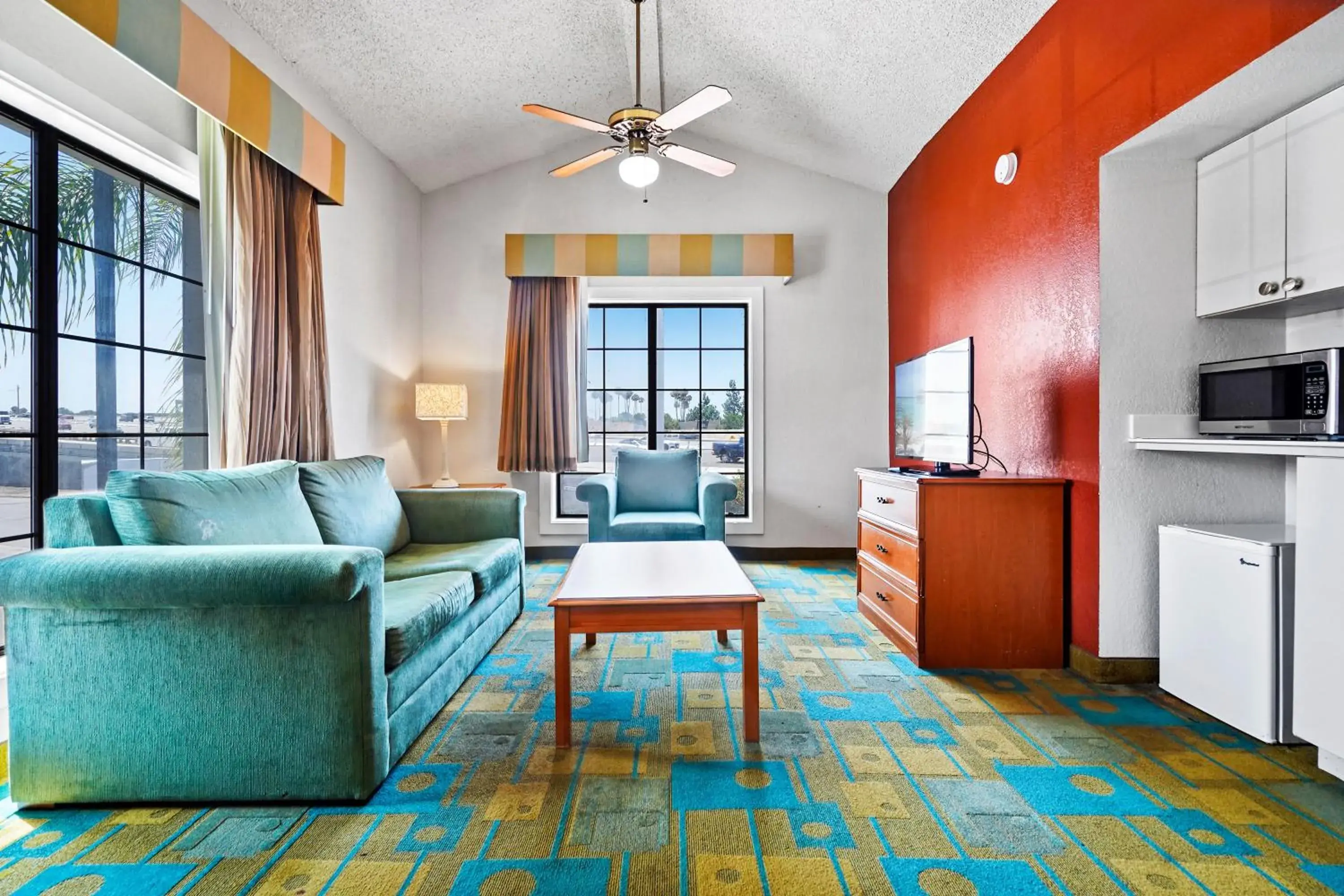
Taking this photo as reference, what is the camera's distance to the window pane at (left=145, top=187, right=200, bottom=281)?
8.95ft

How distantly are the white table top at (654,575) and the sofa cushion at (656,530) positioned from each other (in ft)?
2.95

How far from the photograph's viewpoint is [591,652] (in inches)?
118

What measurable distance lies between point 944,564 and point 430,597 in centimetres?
195

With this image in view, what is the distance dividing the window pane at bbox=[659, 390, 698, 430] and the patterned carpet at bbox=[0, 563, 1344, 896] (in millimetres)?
2932

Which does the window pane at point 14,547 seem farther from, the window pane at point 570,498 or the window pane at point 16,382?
the window pane at point 570,498

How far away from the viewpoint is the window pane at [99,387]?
236cm

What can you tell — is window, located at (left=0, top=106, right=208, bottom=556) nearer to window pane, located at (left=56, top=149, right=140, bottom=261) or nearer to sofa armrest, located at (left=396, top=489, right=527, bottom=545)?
window pane, located at (left=56, top=149, right=140, bottom=261)

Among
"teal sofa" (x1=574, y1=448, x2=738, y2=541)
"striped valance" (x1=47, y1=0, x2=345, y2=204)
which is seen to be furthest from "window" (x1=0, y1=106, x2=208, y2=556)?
"teal sofa" (x1=574, y1=448, x2=738, y2=541)

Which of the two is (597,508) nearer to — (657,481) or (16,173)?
(657,481)

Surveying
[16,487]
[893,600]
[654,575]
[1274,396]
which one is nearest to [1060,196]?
[1274,396]

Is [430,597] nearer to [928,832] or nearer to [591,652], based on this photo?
[591,652]

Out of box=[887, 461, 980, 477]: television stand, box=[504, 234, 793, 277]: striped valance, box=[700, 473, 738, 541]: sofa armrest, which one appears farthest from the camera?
box=[504, 234, 793, 277]: striped valance

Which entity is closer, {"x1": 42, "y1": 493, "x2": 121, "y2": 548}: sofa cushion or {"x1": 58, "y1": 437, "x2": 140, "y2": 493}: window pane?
{"x1": 42, "y1": 493, "x2": 121, "y2": 548}: sofa cushion

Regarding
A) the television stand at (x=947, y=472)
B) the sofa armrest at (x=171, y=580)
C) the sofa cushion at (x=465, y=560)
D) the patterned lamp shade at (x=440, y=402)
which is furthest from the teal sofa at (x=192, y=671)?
the patterned lamp shade at (x=440, y=402)
